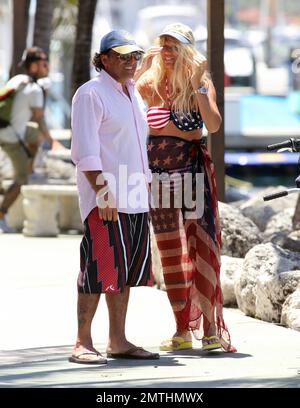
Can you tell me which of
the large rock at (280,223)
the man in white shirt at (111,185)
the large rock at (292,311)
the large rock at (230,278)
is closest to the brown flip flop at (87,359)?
the man in white shirt at (111,185)

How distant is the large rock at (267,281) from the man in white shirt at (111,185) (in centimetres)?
146

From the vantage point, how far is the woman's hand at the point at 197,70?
7461 millimetres

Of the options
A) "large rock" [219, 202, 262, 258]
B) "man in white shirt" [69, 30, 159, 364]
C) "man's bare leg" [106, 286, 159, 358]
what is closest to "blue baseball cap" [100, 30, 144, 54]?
"man in white shirt" [69, 30, 159, 364]

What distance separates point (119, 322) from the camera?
7.30 metres

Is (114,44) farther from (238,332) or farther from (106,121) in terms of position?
(238,332)

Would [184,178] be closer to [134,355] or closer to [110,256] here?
[110,256]

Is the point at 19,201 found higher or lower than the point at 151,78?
lower

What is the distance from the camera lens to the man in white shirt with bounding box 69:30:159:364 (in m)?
7.05

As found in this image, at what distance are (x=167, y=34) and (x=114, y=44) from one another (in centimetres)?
45

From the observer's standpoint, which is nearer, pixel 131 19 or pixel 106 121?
pixel 106 121

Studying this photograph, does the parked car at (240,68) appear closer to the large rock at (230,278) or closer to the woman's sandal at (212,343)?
the large rock at (230,278)

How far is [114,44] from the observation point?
7148mm
